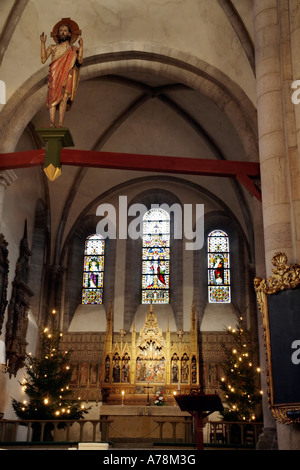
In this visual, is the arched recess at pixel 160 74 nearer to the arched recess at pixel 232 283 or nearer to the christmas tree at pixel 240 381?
the christmas tree at pixel 240 381

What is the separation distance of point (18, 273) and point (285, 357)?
1003 centimetres

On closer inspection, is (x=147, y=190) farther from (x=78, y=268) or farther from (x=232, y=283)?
(x=232, y=283)

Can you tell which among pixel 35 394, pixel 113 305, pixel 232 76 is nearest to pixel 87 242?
pixel 113 305

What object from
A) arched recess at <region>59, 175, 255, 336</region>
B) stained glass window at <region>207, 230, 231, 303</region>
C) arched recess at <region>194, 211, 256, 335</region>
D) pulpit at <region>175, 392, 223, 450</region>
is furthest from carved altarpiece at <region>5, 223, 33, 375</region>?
pulpit at <region>175, 392, 223, 450</region>

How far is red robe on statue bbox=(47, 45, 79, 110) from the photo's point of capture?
9.97 metres

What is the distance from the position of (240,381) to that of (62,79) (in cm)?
1018

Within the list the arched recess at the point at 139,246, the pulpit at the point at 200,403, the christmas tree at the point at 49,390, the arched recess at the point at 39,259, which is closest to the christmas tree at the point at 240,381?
the arched recess at the point at 139,246

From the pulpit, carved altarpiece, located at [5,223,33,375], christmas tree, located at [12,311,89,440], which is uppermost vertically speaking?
carved altarpiece, located at [5,223,33,375]

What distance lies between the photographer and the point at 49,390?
1488cm

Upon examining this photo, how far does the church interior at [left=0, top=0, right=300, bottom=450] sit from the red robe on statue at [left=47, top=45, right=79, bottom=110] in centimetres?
31

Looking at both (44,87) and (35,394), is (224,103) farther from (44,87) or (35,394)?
(35,394)

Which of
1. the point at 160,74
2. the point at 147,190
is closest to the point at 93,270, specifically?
the point at 147,190

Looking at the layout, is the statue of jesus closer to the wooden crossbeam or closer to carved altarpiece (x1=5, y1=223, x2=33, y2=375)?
the wooden crossbeam

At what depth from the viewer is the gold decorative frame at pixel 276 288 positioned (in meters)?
7.39
